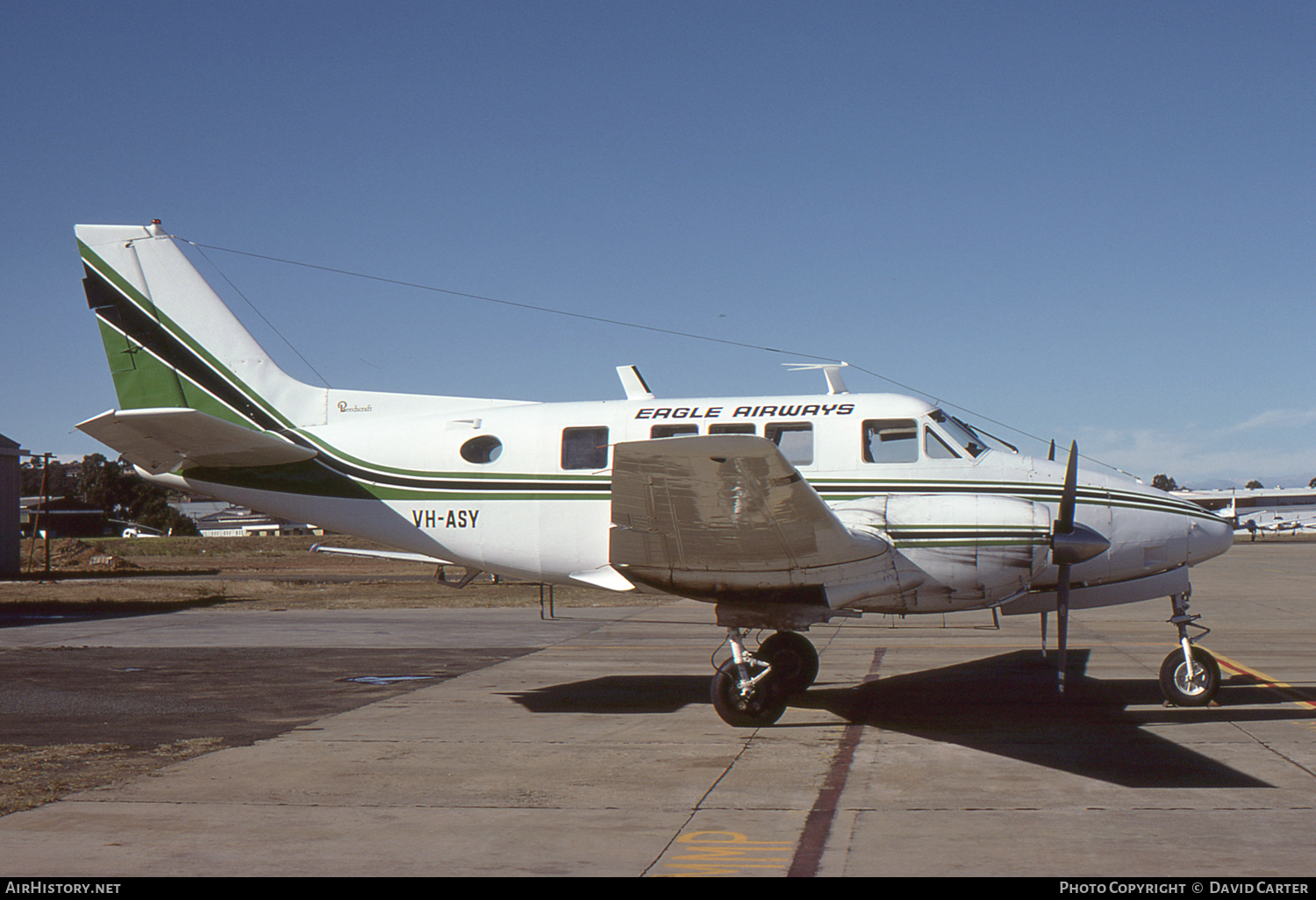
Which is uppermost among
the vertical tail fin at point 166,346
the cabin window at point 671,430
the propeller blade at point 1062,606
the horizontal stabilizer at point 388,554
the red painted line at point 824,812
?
the vertical tail fin at point 166,346

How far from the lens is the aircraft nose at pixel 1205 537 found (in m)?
10.6

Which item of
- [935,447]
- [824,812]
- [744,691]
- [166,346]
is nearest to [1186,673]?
[935,447]

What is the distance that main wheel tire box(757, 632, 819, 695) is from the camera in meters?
11.4

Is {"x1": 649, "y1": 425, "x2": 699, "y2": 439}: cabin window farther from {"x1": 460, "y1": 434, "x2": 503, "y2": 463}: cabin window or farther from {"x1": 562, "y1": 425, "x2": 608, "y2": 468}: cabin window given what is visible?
{"x1": 460, "y1": 434, "x2": 503, "y2": 463}: cabin window

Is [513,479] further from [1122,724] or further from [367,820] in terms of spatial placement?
[1122,724]

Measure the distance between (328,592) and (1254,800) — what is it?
28800 millimetres

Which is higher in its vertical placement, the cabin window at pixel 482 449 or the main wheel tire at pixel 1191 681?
the cabin window at pixel 482 449

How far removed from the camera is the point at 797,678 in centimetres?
1158

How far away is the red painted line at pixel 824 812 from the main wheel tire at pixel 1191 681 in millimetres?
3466

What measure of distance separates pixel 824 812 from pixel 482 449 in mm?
6367

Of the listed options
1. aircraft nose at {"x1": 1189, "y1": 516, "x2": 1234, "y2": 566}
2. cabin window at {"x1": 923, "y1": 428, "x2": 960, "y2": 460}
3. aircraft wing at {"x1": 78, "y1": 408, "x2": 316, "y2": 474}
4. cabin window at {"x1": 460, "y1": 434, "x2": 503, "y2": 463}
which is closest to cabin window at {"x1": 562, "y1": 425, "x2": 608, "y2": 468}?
cabin window at {"x1": 460, "y1": 434, "x2": 503, "y2": 463}

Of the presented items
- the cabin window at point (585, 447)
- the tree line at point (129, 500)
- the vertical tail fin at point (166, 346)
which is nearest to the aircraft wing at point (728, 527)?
the cabin window at point (585, 447)

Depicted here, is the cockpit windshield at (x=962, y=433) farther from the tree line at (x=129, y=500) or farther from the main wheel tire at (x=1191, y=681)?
the tree line at (x=129, y=500)

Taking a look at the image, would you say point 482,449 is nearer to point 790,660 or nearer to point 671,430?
point 671,430
